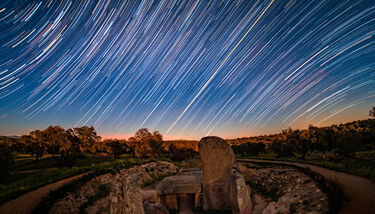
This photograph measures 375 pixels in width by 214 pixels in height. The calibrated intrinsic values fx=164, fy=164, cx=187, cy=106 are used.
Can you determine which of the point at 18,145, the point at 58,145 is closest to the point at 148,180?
Answer: the point at 58,145

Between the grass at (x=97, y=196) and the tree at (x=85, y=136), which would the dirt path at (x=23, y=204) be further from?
the tree at (x=85, y=136)

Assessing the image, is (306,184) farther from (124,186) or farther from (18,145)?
(18,145)

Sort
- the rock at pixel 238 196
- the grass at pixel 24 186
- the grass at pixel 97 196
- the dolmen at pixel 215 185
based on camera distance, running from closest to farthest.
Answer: the rock at pixel 238 196, the dolmen at pixel 215 185, the grass at pixel 24 186, the grass at pixel 97 196

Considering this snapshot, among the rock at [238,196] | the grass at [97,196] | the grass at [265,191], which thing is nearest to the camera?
the rock at [238,196]

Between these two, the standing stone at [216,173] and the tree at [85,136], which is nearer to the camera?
the standing stone at [216,173]

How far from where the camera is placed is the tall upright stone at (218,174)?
1162 centimetres

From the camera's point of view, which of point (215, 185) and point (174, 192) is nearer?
point (215, 185)

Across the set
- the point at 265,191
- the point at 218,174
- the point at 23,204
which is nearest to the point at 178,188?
the point at 218,174

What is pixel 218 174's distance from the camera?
12.0 m

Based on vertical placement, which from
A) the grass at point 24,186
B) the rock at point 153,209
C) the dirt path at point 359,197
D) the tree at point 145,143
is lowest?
the rock at point 153,209

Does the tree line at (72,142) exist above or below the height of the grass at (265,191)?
above

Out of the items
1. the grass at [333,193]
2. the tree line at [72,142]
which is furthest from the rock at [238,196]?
the tree line at [72,142]

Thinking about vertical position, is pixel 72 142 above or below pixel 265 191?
above

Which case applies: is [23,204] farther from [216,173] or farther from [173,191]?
[216,173]
